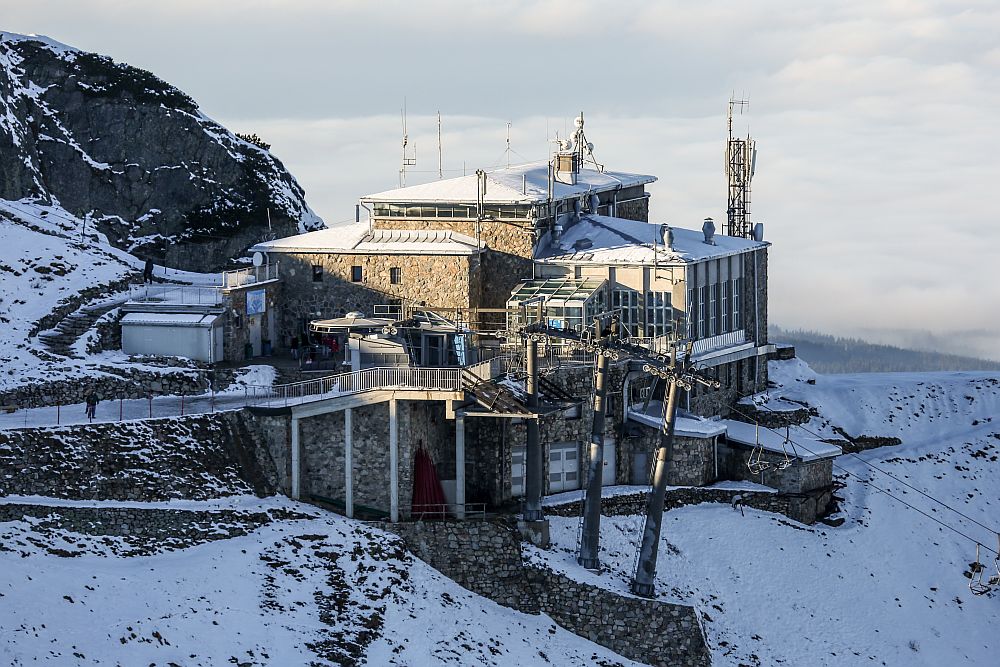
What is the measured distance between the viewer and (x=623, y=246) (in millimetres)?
86250

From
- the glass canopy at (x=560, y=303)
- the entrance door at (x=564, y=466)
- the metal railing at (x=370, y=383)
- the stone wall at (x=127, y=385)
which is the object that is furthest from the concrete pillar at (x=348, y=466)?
the glass canopy at (x=560, y=303)

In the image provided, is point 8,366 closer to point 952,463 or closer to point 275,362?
point 275,362

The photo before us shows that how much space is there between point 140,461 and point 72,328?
40.6 feet

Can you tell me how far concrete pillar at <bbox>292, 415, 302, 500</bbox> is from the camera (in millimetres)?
72500

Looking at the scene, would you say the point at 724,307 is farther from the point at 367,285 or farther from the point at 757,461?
the point at 367,285

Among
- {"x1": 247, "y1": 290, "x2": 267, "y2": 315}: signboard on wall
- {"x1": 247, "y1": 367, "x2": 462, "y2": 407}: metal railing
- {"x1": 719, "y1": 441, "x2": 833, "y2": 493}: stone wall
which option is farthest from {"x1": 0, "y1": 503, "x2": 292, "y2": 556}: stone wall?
{"x1": 719, "y1": 441, "x2": 833, "y2": 493}: stone wall

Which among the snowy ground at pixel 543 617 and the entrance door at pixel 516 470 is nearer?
the snowy ground at pixel 543 617

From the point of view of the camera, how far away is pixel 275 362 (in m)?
81.4

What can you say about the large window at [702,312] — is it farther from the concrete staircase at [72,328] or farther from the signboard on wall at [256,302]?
the concrete staircase at [72,328]

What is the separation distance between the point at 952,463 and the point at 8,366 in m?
46.0

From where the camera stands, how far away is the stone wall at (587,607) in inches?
2795

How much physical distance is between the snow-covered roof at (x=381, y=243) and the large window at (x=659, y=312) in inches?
324

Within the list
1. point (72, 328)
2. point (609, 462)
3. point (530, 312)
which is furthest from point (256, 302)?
point (609, 462)

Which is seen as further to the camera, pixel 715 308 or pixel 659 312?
pixel 715 308
